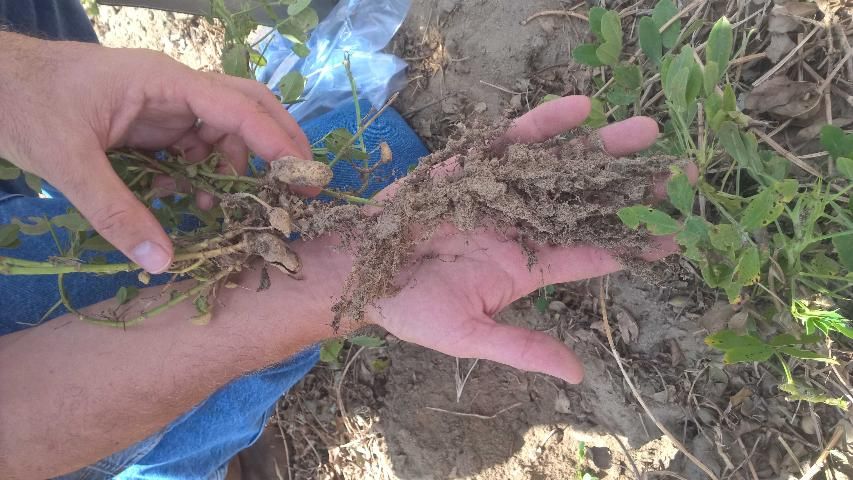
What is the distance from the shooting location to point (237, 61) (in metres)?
1.26

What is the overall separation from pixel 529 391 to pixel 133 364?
111 centimetres

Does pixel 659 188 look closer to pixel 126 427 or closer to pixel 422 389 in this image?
pixel 422 389

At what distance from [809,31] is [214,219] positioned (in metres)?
1.37

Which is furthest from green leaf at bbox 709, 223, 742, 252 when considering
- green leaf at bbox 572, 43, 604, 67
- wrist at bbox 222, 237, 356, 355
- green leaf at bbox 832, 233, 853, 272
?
wrist at bbox 222, 237, 356, 355

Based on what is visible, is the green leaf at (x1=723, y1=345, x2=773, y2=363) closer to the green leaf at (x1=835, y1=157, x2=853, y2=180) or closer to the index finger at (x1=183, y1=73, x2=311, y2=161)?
the green leaf at (x1=835, y1=157, x2=853, y2=180)

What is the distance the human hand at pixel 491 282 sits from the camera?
117cm

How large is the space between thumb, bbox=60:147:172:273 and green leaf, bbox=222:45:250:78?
40 centimetres

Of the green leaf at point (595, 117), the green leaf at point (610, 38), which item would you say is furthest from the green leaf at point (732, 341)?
the green leaf at point (610, 38)

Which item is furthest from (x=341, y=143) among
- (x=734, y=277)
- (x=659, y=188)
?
(x=734, y=277)

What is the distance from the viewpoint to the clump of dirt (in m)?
1.08

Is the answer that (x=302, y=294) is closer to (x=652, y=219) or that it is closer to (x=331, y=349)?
(x=331, y=349)

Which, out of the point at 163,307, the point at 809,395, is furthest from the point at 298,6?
the point at 809,395

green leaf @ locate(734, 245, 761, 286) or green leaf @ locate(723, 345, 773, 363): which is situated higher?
green leaf @ locate(734, 245, 761, 286)

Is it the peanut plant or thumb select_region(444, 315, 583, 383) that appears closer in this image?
the peanut plant
